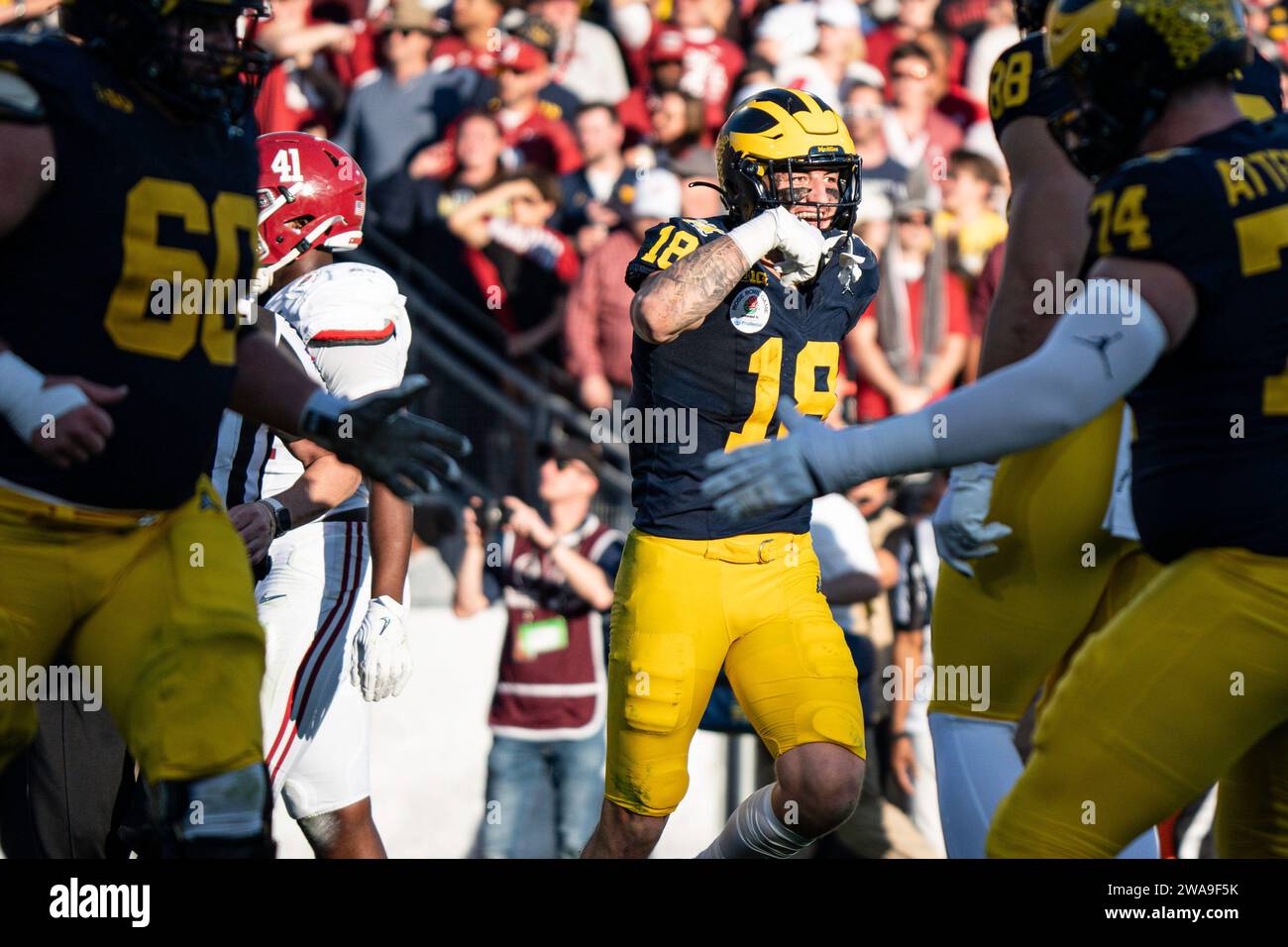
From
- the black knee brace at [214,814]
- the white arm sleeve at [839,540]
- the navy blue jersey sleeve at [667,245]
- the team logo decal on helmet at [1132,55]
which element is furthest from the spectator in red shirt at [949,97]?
the black knee brace at [214,814]

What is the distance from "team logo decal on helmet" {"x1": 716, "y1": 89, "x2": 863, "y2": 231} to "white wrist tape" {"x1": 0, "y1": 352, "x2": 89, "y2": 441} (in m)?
2.05

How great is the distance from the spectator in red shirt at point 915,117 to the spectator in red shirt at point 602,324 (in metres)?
1.76

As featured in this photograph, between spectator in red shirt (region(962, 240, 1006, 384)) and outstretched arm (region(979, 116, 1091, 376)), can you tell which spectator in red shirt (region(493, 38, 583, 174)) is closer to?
spectator in red shirt (region(962, 240, 1006, 384))

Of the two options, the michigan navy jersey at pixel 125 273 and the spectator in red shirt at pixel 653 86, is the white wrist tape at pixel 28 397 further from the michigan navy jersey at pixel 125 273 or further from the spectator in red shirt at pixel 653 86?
the spectator in red shirt at pixel 653 86

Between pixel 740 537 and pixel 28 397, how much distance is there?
78.3 inches

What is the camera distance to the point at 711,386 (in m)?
4.38

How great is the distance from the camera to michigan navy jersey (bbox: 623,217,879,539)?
14.2ft

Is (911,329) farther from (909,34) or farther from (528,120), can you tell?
(909,34)

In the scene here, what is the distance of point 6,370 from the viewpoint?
2918 mm
